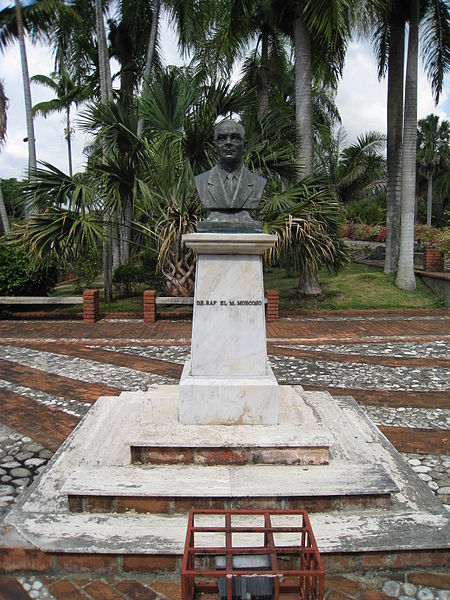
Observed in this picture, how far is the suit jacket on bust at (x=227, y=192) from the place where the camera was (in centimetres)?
419

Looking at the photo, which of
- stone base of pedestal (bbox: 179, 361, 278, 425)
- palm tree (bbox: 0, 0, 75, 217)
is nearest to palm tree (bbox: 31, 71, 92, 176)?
palm tree (bbox: 0, 0, 75, 217)

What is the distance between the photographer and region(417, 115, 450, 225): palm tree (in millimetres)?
42969

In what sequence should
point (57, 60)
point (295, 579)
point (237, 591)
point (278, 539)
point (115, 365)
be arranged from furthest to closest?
point (57, 60) → point (115, 365) → point (278, 539) → point (295, 579) → point (237, 591)

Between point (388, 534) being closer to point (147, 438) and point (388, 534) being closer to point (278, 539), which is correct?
point (278, 539)

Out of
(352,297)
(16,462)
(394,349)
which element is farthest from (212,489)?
(352,297)

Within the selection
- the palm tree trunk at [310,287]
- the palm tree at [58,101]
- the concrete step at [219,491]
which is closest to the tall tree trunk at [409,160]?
the palm tree trunk at [310,287]

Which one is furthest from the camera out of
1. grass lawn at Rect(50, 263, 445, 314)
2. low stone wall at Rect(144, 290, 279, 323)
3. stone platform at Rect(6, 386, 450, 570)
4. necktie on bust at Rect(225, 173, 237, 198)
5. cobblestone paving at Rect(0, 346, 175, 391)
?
grass lawn at Rect(50, 263, 445, 314)

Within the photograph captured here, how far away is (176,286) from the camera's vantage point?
38.8 feet

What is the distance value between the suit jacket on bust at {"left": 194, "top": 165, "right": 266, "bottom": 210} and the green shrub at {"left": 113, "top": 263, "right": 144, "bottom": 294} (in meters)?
10.1

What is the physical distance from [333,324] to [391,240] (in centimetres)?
592

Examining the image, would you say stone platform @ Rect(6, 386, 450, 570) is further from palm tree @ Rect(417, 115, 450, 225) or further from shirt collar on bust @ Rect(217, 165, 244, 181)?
palm tree @ Rect(417, 115, 450, 225)

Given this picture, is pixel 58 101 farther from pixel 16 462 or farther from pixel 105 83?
pixel 16 462

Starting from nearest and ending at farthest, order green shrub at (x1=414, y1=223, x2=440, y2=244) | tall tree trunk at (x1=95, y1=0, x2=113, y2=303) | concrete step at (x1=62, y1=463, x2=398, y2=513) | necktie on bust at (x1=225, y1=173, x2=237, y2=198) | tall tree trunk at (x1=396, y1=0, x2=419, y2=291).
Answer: concrete step at (x1=62, y1=463, x2=398, y2=513) < necktie on bust at (x1=225, y1=173, x2=237, y2=198) < tall tree trunk at (x1=396, y1=0, x2=419, y2=291) < tall tree trunk at (x1=95, y1=0, x2=113, y2=303) < green shrub at (x1=414, y1=223, x2=440, y2=244)

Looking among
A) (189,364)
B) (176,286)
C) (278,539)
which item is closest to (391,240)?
(176,286)
